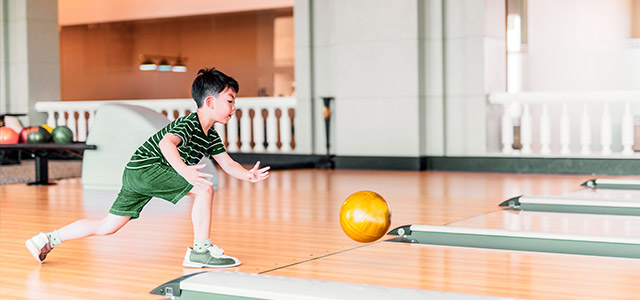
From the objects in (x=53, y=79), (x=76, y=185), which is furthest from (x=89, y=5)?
(x=76, y=185)

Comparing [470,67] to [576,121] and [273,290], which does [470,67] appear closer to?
[576,121]

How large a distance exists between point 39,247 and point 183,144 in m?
0.87

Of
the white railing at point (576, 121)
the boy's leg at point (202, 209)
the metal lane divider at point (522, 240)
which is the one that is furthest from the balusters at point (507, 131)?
the boy's leg at point (202, 209)

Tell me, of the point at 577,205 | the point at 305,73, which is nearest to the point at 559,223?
the point at 577,205

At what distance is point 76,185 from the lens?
26.2ft

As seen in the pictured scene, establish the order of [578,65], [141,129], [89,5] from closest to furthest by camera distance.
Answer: [141,129], [578,65], [89,5]

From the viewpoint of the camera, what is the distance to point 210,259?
346 cm

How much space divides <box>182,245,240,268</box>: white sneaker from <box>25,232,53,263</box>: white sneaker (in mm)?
658

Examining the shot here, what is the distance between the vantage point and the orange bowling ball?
3574 millimetres

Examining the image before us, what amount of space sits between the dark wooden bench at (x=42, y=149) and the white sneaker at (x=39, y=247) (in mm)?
3651

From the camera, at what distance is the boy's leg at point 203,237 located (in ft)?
11.1

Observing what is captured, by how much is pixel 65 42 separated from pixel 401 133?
973 cm

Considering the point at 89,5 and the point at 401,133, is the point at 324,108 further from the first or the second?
the point at 89,5

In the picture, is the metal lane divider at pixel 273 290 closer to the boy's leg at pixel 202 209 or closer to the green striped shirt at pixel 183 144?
the boy's leg at pixel 202 209
